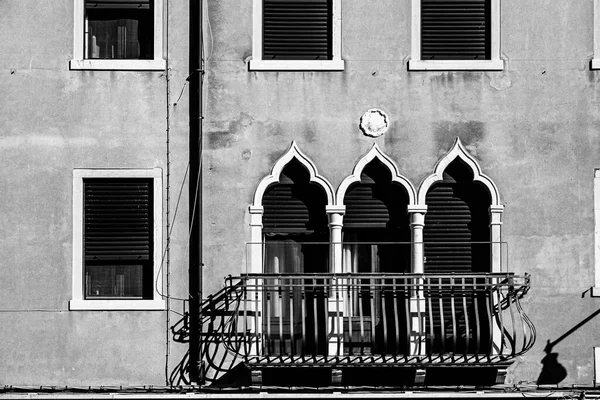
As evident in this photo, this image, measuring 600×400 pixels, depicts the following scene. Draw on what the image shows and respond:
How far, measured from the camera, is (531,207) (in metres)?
22.6

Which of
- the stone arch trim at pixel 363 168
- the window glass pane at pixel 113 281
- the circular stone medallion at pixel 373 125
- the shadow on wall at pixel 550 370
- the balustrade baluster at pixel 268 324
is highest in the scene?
the circular stone medallion at pixel 373 125

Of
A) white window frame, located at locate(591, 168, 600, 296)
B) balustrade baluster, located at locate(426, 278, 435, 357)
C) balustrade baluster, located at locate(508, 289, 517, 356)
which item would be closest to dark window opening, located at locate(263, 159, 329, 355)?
balustrade baluster, located at locate(426, 278, 435, 357)

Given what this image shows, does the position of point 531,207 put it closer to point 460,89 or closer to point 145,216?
point 460,89

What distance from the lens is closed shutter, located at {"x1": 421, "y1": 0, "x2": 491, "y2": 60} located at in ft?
75.4

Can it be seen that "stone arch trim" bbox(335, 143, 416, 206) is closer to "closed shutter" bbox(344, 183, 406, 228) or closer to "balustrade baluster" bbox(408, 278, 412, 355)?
"closed shutter" bbox(344, 183, 406, 228)

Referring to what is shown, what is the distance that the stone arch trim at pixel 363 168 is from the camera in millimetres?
22594

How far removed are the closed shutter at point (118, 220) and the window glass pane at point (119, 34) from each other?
174cm

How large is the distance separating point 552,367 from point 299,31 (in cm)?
556

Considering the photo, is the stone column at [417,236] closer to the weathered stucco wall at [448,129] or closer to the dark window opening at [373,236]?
the dark window opening at [373,236]

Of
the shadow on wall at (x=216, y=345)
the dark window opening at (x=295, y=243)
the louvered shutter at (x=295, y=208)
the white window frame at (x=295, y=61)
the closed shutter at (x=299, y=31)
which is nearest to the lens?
the shadow on wall at (x=216, y=345)

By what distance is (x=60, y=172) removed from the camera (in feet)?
74.3

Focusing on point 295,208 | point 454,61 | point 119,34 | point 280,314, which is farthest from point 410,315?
point 119,34

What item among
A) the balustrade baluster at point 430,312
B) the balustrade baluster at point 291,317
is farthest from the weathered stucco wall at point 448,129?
the balustrade baluster at point 430,312

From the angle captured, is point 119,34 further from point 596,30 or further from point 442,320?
point 596,30
